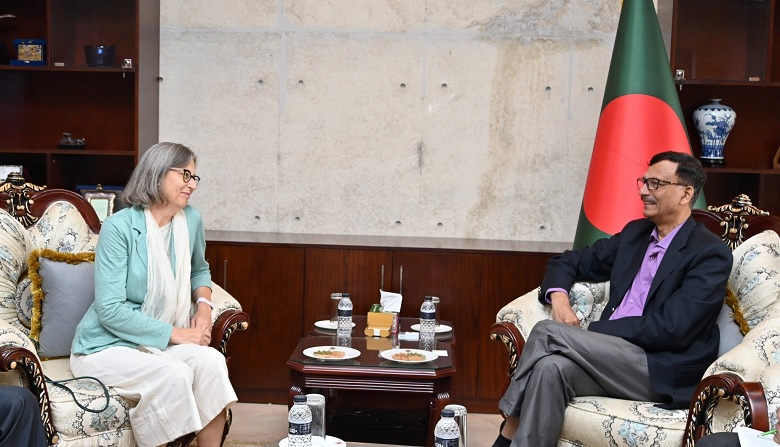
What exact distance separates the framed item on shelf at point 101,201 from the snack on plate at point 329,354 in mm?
1716

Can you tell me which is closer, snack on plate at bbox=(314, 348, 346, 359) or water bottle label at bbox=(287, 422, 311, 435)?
water bottle label at bbox=(287, 422, 311, 435)

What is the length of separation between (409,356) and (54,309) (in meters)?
1.41

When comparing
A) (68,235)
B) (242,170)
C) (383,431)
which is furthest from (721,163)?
(68,235)

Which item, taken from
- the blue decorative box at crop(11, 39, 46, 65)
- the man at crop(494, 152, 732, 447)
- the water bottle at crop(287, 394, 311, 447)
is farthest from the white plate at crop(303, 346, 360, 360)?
the blue decorative box at crop(11, 39, 46, 65)

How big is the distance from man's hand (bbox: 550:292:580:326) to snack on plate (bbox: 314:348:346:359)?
2.86ft

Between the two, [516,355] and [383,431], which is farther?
[383,431]

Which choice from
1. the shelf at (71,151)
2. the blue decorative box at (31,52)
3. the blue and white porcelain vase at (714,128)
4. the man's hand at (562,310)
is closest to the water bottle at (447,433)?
the man's hand at (562,310)

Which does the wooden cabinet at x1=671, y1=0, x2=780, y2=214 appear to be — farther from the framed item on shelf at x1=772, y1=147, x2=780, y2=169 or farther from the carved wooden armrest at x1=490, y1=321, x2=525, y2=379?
the carved wooden armrest at x1=490, y1=321, x2=525, y2=379

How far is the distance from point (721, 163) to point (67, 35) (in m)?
3.61

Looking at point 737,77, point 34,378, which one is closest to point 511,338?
point 34,378

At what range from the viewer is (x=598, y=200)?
444cm

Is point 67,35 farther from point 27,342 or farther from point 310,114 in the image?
point 27,342

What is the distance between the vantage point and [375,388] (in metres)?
3.48

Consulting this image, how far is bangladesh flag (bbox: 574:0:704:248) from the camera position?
172 inches
